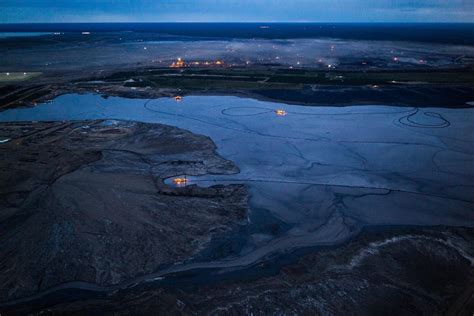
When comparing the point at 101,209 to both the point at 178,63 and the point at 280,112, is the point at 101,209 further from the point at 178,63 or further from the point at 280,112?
the point at 178,63

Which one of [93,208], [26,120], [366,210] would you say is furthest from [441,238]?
[26,120]

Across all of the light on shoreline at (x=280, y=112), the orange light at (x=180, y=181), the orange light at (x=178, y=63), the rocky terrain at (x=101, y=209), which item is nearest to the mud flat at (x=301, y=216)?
the rocky terrain at (x=101, y=209)

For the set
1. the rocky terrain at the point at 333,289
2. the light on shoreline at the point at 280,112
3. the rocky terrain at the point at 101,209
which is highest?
the light on shoreline at the point at 280,112

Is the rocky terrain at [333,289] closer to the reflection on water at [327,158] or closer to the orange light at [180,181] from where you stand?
the reflection on water at [327,158]

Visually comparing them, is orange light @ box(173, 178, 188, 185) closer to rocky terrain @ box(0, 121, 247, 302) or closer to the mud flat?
the mud flat

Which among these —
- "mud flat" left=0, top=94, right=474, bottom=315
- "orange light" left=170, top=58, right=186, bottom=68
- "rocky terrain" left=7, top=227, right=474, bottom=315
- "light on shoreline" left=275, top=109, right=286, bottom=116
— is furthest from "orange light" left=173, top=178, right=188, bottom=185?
"orange light" left=170, top=58, right=186, bottom=68

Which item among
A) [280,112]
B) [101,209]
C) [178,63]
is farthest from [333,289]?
[178,63]

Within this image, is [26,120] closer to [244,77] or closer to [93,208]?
[93,208]
